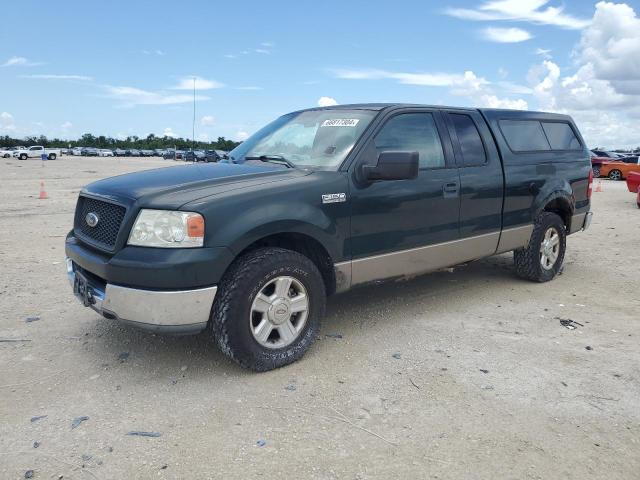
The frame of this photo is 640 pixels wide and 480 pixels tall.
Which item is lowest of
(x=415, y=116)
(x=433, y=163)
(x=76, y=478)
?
(x=76, y=478)

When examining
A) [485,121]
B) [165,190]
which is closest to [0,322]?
[165,190]

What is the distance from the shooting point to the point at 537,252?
596 centimetres

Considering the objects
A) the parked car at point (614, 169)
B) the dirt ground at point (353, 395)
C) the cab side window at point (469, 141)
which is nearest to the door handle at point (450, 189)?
the cab side window at point (469, 141)

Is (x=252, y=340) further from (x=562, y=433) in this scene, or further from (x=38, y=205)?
(x=38, y=205)

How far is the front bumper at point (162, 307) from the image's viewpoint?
129 inches

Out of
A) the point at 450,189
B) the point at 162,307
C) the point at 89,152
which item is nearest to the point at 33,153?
the point at 89,152

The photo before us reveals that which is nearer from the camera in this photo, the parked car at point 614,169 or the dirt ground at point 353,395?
the dirt ground at point 353,395

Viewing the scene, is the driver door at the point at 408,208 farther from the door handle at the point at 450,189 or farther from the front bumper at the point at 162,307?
the front bumper at the point at 162,307

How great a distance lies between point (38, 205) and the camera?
13.0 m

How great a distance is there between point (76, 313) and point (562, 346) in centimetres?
416

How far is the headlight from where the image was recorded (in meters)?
3.30

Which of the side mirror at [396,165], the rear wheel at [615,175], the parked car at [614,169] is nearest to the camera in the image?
the side mirror at [396,165]

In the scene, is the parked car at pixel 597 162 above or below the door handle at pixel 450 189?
above

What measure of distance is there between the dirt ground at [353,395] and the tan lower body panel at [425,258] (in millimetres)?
486
